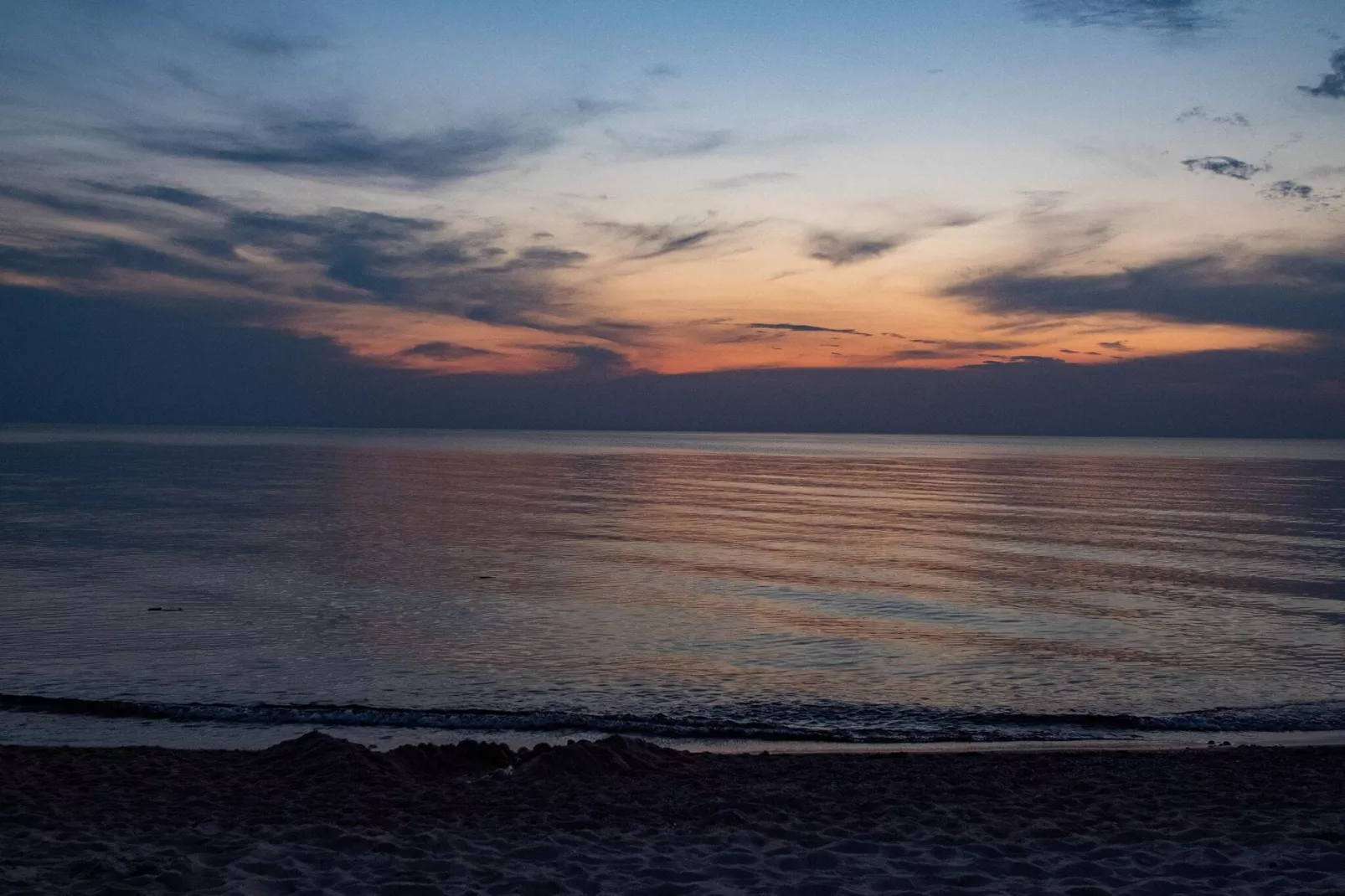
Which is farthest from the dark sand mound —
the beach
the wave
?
the wave

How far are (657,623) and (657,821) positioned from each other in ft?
40.9

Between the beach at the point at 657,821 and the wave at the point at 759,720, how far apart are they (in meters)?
1.65

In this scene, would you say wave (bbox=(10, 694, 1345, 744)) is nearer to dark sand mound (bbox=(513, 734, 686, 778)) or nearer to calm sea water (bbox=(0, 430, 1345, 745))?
calm sea water (bbox=(0, 430, 1345, 745))

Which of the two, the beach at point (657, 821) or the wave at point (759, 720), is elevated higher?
the beach at point (657, 821)

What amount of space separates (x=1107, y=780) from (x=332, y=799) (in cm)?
861

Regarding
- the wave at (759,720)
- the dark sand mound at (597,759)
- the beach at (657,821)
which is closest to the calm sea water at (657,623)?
the wave at (759,720)

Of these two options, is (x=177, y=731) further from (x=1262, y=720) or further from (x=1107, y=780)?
(x=1262, y=720)

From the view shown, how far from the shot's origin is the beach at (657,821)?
8.09 m

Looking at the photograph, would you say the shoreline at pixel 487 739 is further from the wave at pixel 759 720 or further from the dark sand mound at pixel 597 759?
the dark sand mound at pixel 597 759

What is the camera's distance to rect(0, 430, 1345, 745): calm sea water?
1521 centimetres

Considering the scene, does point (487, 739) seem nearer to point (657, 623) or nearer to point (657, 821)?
point (657, 821)

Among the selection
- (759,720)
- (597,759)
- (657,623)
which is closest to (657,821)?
(597,759)

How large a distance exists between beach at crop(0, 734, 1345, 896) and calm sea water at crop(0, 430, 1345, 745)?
2.33 metres

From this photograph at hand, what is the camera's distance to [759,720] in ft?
49.7
